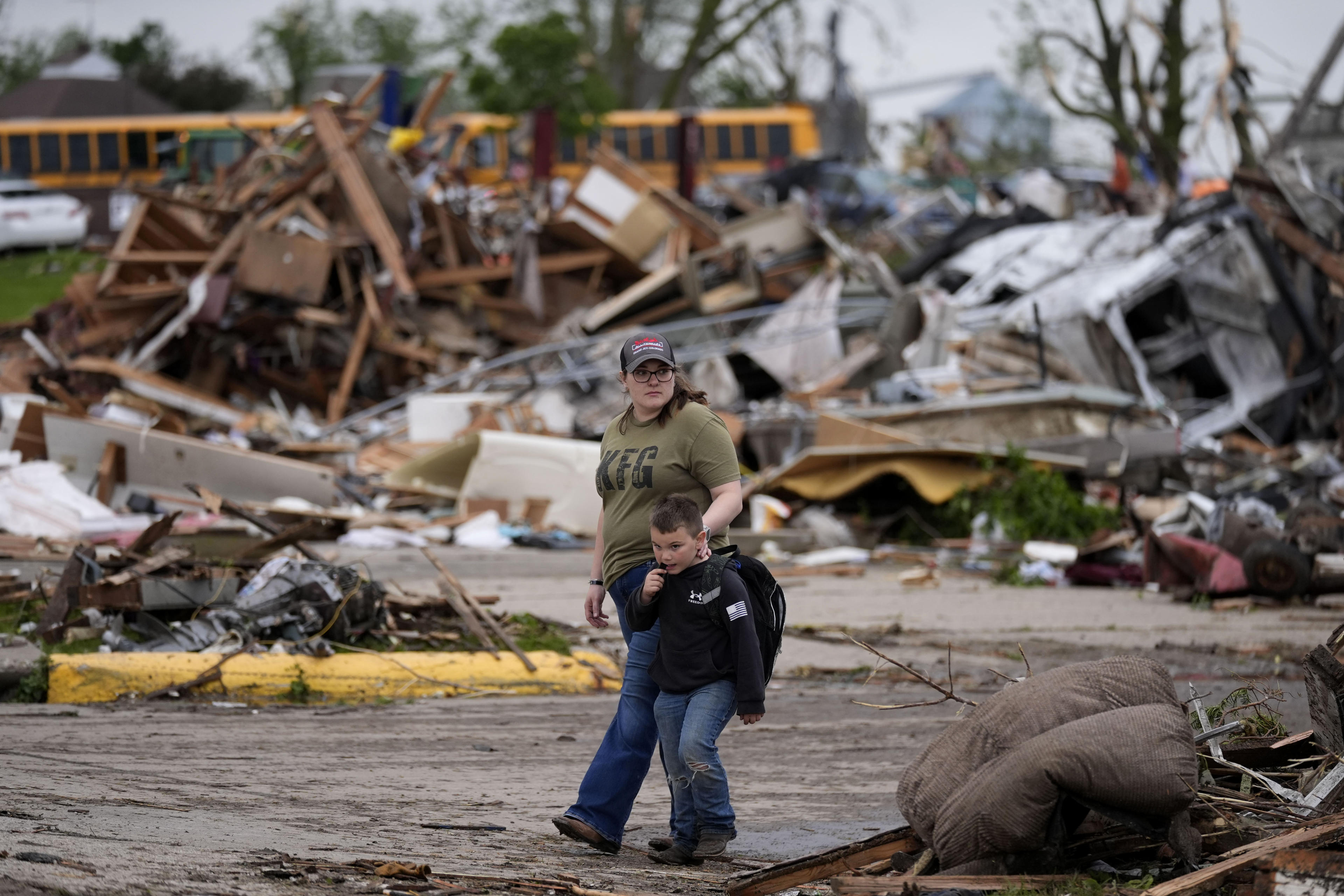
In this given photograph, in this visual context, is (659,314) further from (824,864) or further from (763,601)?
(824,864)

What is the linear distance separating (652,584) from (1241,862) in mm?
1826

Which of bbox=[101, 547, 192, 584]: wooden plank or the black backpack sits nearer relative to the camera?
the black backpack

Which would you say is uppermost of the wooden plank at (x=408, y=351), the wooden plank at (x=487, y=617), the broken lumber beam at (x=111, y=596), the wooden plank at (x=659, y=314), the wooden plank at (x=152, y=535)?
the wooden plank at (x=659, y=314)

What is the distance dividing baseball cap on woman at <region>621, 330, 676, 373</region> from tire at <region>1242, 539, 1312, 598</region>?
675cm

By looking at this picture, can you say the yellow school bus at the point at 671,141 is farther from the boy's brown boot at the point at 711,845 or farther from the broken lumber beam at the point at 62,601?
the boy's brown boot at the point at 711,845

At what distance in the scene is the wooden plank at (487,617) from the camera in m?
7.11

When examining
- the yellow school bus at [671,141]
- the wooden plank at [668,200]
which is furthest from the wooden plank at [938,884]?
the yellow school bus at [671,141]

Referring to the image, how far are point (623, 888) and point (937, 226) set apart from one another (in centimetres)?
2456

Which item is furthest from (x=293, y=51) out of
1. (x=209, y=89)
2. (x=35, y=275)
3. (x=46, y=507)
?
(x=46, y=507)

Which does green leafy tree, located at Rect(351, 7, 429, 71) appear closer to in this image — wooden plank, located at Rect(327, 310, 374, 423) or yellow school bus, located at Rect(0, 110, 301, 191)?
yellow school bus, located at Rect(0, 110, 301, 191)

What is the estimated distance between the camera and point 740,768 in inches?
220

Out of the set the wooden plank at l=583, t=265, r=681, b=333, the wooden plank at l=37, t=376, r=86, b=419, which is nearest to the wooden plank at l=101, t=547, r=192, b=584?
the wooden plank at l=37, t=376, r=86, b=419

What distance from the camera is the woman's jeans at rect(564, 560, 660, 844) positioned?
429 cm

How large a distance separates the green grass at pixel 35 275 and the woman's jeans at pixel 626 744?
718 inches
